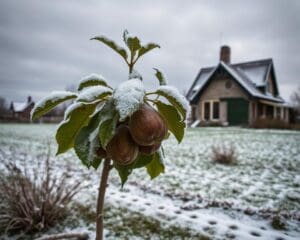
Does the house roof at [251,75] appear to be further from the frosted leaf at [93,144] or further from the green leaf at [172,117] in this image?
the frosted leaf at [93,144]

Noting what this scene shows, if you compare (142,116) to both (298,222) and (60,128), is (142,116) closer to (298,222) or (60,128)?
(60,128)

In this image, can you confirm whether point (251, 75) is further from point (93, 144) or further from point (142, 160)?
point (93, 144)

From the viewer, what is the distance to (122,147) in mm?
596

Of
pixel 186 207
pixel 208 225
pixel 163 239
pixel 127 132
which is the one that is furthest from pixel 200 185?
pixel 127 132

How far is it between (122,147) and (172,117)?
0.58 feet

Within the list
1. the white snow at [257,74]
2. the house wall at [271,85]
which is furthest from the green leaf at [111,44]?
the house wall at [271,85]

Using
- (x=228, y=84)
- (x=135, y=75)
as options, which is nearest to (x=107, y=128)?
(x=135, y=75)

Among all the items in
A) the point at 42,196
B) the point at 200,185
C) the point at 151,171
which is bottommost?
the point at 200,185

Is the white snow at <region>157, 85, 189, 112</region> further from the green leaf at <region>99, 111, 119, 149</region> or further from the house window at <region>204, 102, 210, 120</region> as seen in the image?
the house window at <region>204, 102, 210, 120</region>

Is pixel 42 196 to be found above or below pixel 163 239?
above

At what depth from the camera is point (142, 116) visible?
59 cm

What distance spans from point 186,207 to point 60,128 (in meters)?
1.86

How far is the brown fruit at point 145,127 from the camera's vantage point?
0.58 meters

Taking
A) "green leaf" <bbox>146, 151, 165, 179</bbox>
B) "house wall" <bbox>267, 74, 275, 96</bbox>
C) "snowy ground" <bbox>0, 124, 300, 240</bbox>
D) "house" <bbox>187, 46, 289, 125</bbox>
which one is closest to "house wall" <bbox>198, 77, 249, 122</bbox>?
"house" <bbox>187, 46, 289, 125</bbox>
